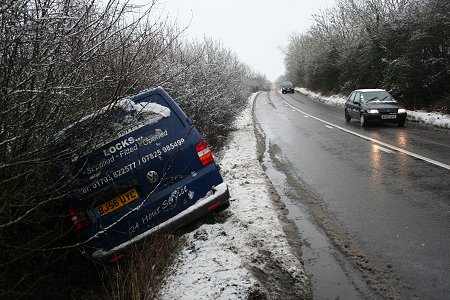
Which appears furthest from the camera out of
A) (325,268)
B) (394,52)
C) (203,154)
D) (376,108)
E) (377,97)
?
(394,52)

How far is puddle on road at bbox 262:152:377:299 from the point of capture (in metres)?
3.31

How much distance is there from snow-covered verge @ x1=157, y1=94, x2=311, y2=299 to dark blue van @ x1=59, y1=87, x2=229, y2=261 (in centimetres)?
44

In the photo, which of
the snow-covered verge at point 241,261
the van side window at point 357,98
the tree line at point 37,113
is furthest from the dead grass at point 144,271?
the van side window at point 357,98

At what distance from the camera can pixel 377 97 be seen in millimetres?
15180

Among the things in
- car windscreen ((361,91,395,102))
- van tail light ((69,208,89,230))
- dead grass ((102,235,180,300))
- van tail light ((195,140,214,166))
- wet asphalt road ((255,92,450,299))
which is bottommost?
wet asphalt road ((255,92,450,299))

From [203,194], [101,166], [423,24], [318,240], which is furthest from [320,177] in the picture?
[423,24]

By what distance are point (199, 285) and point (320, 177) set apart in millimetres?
4554

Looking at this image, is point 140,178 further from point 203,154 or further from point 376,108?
point 376,108

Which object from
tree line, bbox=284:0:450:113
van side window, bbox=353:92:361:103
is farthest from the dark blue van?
tree line, bbox=284:0:450:113

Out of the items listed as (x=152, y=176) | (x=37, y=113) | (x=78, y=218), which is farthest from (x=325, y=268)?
(x=37, y=113)

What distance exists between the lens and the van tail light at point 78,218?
12.9 ft

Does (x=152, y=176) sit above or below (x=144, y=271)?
above

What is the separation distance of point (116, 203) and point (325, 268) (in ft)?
8.07

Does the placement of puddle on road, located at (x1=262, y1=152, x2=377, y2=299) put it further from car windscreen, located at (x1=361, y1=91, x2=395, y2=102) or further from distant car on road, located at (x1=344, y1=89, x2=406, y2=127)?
car windscreen, located at (x1=361, y1=91, x2=395, y2=102)
